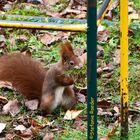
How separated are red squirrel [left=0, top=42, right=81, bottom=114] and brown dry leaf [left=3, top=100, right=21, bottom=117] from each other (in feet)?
0.39

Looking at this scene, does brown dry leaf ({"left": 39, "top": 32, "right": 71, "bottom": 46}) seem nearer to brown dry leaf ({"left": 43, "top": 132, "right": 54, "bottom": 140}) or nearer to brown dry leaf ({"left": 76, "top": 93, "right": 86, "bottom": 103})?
brown dry leaf ({"left": 76, "top": 93, "right": 86, "bottom": 103})

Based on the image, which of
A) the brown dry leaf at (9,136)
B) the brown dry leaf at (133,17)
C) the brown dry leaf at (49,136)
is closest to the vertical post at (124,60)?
the brown dry leaf at (49,136)

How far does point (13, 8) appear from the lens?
6480mm

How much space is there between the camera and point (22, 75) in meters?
4.47

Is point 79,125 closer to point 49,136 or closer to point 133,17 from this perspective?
point 49,136

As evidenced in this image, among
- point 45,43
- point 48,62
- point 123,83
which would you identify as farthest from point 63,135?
point 45,43

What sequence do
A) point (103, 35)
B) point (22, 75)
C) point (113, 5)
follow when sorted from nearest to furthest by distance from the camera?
point (22, 75)
point (103, 35)
point (113, 5)

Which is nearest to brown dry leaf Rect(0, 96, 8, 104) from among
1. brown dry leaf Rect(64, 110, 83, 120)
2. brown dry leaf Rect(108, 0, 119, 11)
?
brown dry leaf Rect(64, 110, 83, 120)

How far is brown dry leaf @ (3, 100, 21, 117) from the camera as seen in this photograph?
14.2 feet

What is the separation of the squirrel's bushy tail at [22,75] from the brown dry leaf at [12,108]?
0.12m

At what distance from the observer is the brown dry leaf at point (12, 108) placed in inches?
170

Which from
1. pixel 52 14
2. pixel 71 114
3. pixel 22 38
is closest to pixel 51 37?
pixel 22 38

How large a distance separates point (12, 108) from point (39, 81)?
29 cm

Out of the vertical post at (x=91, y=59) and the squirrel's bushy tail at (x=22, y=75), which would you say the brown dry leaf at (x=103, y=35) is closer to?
the squirrel's bushy tail at (x=22, y=75)
